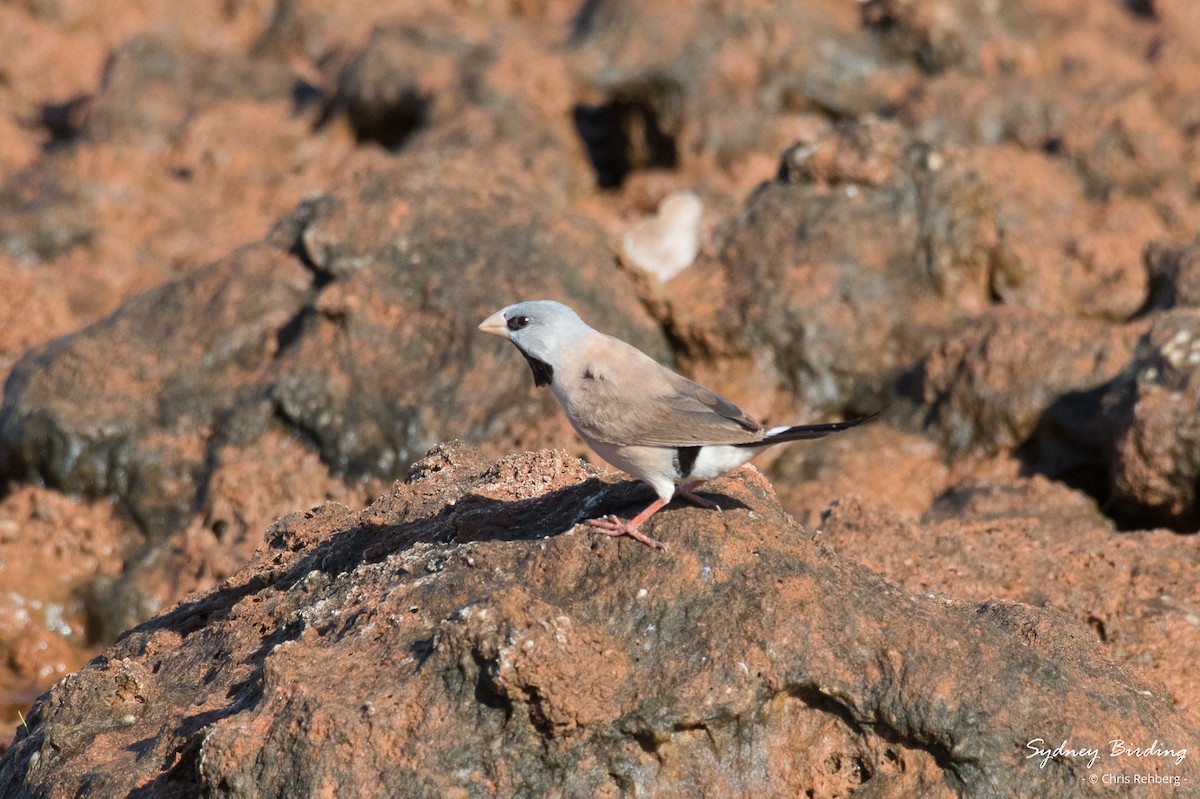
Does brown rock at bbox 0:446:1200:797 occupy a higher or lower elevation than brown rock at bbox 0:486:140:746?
higher

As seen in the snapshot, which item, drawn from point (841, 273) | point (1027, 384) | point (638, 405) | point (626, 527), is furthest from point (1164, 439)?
point (626, 527)

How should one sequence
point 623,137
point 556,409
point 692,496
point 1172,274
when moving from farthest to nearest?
→ point 623,137 → point 1172,274 → point 556,409 → point 692,496

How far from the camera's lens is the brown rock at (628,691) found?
12.8ft

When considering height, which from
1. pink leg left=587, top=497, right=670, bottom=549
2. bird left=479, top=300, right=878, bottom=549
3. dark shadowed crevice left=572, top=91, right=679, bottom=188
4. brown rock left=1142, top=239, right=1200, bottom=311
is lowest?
brown rock left=1142, top=239, right=1200, bottom=311

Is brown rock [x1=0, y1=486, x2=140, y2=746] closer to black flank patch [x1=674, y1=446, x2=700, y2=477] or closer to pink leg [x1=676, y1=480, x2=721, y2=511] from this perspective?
pink leg [x1=676, y1=480, x2=721, y2=511]

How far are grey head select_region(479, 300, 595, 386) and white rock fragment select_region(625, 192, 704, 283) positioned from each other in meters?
5.78

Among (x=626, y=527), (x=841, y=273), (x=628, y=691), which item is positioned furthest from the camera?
(x=841, y=273)

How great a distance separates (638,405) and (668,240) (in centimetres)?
689

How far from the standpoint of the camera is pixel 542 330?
5.31 meters

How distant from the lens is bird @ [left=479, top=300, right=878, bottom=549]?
479cm

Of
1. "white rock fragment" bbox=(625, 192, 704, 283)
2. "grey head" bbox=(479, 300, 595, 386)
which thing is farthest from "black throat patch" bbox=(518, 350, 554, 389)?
"white rock fragment" bbox=(625, 192, 704, 283)

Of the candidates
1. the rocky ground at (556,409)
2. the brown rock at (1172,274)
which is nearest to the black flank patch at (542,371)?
the rocky ground at (556,409)

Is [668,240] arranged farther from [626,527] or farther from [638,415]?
[626,527]

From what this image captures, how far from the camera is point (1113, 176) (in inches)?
532
